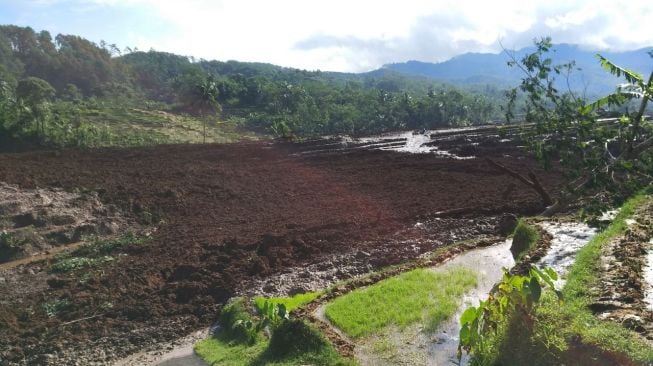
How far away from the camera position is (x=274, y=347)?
1190 centimetres

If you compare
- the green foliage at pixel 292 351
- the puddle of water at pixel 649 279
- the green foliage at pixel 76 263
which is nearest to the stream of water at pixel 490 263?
the puddle of water at pixel 649 279

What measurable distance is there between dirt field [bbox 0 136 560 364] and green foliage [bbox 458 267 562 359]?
32.7 ft

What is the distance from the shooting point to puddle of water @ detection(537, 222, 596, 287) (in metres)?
13.1

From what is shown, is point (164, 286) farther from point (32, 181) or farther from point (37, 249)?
point (32, 181)

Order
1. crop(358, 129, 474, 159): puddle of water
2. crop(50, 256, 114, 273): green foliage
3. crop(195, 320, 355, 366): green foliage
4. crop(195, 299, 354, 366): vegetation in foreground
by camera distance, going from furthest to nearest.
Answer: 1. crop(358, 129, 474, 159): puddle of water
2. crop(50, 256, 114, 273): green foliage
3. crop(195, 299, 354, 366): vegetation in foreground
4. crop(195, 320, 355, 366): green foliage

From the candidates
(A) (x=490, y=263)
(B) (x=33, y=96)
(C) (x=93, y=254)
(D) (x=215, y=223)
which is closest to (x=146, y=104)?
(B) (x=33, y=96)

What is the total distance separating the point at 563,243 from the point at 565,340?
7.49 meters

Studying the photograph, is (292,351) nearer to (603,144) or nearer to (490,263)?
(490,263)

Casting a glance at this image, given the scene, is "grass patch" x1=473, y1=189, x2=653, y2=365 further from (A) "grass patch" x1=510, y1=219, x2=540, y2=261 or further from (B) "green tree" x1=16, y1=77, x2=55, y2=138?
(B) "green tree" x1=16, y1=77, x2=55, y2=138

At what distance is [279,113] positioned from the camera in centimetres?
9588

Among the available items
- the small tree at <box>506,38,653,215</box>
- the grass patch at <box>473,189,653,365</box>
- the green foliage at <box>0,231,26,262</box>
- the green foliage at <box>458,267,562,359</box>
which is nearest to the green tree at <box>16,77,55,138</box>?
the green foliage at <box>0,231,26,262</box>

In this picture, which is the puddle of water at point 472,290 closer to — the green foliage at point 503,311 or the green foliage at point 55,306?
the green foliage at point 503,311

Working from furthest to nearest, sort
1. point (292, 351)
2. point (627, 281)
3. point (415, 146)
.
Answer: point (415, 146) → point (292, 351) → point (627, 281)

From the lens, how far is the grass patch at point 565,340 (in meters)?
7.75
